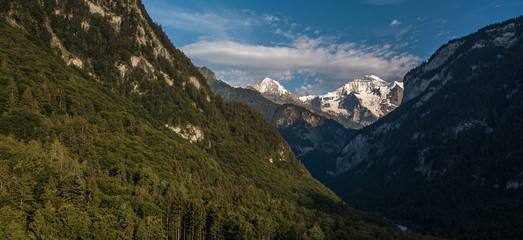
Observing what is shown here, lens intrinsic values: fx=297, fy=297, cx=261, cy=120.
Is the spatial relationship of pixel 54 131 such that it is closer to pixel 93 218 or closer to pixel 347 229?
pixel 93 218

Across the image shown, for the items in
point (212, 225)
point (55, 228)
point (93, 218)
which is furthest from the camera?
point (212, 225)

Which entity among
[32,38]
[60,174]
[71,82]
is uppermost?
[32,38]

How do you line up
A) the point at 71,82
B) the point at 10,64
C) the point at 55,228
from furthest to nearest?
the point at 71,82
the point at 10,64
the point at 55,228

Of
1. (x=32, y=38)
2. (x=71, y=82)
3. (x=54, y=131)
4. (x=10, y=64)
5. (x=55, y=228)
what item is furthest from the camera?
(x=32, y=38)

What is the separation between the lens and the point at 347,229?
147 meters

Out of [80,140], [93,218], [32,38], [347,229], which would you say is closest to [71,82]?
[32,38]

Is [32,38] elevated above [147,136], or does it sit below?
above

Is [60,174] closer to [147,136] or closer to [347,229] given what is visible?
[147,136]

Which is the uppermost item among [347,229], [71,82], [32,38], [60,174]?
[32,38]

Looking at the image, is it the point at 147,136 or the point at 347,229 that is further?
the point at 147,136

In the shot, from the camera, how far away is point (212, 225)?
105188 mm

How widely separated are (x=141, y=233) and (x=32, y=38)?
171510 millimetres

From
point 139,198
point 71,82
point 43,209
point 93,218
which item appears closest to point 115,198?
point 139,198

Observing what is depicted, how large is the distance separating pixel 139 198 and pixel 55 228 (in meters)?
31.1
